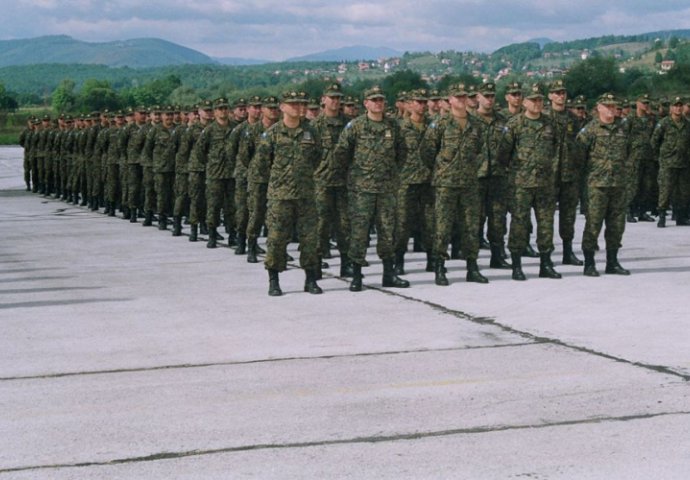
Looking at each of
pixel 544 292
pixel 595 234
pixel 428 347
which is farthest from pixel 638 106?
pixel 428 347

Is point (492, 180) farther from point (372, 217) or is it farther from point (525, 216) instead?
point (372, 217)

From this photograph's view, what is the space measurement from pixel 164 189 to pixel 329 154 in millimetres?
7024

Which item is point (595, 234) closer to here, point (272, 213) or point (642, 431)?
Answer: point (272, 213)

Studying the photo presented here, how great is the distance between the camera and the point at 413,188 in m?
13.4

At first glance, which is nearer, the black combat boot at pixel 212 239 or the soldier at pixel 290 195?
the soldier at pixel 290 195

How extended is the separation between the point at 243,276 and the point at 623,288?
4.17 m

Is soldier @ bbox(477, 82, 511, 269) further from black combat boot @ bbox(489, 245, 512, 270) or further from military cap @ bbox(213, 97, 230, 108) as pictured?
military cap @ bbox(213, 97, 230, 108)

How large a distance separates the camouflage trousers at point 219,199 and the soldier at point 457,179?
4.68 meters

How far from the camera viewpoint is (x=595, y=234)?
1236 cm

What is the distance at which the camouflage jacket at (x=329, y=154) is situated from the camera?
41.7 feet

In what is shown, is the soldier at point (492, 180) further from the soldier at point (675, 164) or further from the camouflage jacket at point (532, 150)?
the soldier at point (675, 164)

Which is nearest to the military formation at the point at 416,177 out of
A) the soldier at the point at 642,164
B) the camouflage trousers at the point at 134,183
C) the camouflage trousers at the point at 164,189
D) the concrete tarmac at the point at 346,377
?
the concrete tarmac at the point at 346,377

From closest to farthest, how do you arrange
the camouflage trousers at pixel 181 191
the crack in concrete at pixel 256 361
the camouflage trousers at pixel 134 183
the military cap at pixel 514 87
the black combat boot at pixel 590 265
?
the crack in concrete at pixel 256 361 → the black combat boot at pixel 590 265 → the military cap at pixel 514 87 → the camouflage trousers at pixel 181 191 → the camouflage trousers at pixel 134 183

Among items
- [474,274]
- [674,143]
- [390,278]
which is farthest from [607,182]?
[674,143]
